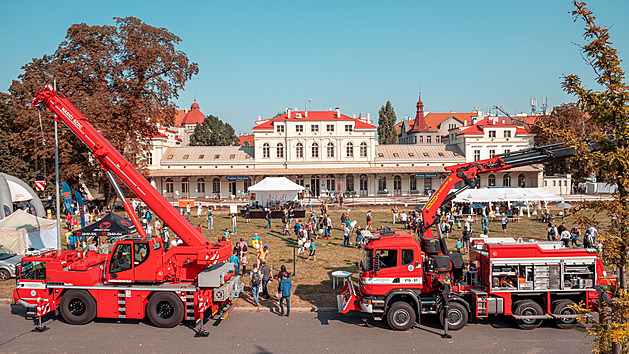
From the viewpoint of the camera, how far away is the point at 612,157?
5.05m

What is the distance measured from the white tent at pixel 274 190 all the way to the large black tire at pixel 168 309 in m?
23.5

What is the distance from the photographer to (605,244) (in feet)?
16.8

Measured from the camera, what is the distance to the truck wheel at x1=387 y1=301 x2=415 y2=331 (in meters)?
11.7

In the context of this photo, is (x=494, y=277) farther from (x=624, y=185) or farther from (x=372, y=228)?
(x=372, y=228)

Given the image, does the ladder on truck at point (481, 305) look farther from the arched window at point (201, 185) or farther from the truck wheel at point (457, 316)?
the arched window at point (201, 185)

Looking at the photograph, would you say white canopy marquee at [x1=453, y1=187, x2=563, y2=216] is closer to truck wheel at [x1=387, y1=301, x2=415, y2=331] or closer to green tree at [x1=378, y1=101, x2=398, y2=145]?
truck wheel at [x1=387, y1=301, x2=415, y2=331]

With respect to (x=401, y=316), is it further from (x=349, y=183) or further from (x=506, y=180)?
(x=506, y=180)

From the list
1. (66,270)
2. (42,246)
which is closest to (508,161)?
(66,270)

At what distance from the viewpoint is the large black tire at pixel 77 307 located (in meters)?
12.0

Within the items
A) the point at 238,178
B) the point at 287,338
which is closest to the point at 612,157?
the point at 287,338

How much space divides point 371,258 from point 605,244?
7.22 m

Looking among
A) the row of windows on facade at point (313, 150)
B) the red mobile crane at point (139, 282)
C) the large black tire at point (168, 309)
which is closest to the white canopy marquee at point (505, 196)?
the row of windows on facade at point (313, 150)

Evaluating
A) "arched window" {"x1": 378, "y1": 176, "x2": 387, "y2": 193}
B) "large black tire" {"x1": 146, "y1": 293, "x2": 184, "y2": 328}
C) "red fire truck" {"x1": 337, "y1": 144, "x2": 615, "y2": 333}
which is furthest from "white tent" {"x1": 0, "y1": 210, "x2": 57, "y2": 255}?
"arched window" {"x1": 378, "y1": 176, "x2": 387, "y2": 193}

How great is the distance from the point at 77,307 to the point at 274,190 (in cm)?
2367
